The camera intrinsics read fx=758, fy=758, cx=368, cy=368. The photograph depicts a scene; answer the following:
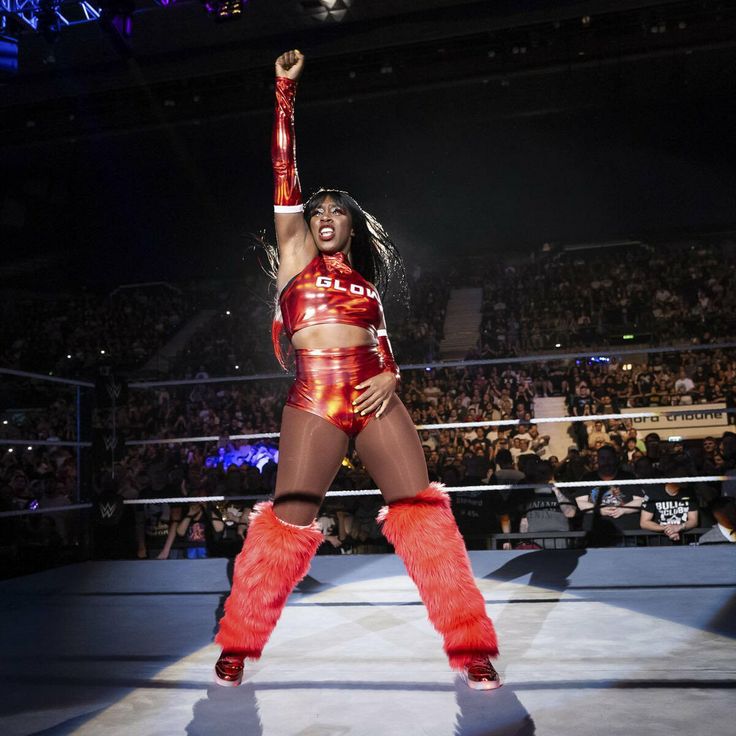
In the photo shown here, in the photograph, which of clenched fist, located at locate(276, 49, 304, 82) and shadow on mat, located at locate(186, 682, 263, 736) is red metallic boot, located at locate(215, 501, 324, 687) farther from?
clenched fist, located at locate(276, 49, 304, 82)

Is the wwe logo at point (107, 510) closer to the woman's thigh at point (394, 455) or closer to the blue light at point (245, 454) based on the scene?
the woman's thigh at point (394, 455)

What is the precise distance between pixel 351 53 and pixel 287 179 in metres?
7.82

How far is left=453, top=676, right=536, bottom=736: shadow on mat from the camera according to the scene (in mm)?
1346

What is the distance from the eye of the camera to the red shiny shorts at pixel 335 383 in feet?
5.95

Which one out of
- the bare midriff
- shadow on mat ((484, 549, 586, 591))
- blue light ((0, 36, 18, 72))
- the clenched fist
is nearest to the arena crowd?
shadow on mat ((484, 549, 586, 591))

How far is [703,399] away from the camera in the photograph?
8766 millimetres

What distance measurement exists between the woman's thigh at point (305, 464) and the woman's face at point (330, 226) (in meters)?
0.44

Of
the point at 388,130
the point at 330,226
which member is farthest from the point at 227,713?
the point at 388,130

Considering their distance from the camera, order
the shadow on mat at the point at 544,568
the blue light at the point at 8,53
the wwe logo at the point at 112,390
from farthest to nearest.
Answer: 1. the blue light at the point at 8,53
2. the wwe logo at the point at 112,390
3. the shadow on mat at the point at 544,568

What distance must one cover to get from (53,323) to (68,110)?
5.06 metres

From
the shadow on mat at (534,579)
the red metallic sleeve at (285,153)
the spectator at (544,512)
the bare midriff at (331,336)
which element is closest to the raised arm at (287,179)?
the red metallic sleeve at (285,153)

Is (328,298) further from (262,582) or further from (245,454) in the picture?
(245,454)

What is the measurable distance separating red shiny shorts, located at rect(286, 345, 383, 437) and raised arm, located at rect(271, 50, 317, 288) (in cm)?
24

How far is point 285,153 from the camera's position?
1.84 m
